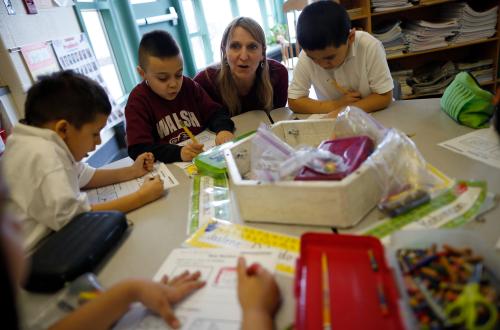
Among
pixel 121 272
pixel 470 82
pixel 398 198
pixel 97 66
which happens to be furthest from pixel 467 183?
pixel 97 66

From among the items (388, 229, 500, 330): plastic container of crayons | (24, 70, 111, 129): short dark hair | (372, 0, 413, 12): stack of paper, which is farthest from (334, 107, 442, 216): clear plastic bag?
(372, 0, 413, 12): stack of paper

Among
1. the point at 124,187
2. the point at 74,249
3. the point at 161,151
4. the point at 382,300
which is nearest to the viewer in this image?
the point at 382,300

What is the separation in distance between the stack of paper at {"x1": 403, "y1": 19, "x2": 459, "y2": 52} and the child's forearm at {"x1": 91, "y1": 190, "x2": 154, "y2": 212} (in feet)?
6.71

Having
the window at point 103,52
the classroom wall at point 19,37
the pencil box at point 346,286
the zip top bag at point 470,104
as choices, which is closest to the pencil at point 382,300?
the pencil box at point 346,286

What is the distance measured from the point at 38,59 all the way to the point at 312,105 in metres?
1.55

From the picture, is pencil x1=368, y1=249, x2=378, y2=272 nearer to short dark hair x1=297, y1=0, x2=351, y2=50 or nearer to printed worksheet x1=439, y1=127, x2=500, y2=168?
printed worksheet x1=439, y1=127, x2=500, y2=168

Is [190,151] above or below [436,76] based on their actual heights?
above

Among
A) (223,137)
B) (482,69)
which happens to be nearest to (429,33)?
(482,69)

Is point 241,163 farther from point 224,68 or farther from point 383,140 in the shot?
point 224,68

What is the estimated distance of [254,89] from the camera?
165 cm

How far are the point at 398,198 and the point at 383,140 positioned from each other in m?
0.15

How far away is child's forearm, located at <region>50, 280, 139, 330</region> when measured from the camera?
0.49 meters

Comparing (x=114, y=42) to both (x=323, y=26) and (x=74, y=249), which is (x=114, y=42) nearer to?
(x=323, y=26)

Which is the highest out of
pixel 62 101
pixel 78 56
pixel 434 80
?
pixel 78 56
